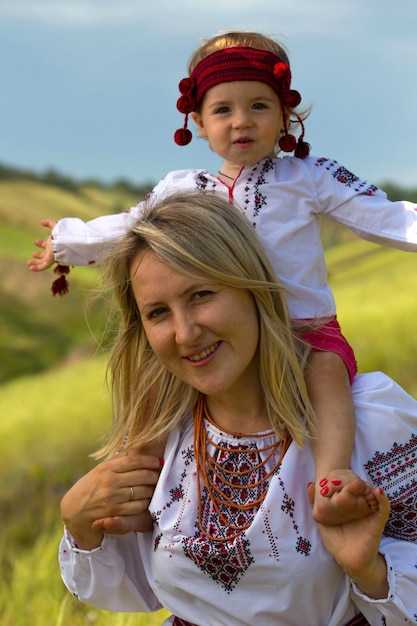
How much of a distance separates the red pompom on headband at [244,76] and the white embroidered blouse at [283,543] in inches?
32.7

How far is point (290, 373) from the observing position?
2.57 metres

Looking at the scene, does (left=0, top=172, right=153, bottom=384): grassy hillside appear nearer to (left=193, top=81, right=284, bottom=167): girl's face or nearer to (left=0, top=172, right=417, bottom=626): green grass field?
(left=0, top=172, right=417, bottom=626): green grass field

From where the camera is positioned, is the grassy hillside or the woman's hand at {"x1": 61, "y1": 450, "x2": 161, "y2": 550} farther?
the grassy hillside

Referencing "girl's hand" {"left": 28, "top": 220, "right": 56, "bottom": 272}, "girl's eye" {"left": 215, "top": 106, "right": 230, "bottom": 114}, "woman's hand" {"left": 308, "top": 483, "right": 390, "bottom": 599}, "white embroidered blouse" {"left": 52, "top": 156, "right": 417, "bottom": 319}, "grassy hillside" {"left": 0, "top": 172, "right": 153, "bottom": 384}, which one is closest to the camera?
"woman's hand" {"left": 308, "top": 483, "right": 390, "bottom": 599}

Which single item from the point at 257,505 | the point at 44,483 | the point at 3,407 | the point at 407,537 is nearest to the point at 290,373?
the point at 257,505

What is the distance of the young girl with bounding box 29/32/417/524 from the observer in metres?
2.75

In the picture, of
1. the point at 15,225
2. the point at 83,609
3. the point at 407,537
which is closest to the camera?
the point at 407,537

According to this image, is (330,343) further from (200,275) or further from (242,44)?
(242,44)

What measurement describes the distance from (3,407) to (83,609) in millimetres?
5727

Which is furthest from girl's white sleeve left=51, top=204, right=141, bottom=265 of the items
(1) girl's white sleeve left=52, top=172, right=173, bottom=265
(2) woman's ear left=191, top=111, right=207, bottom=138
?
(2) woman's ear left=191, top=111, right=207, bottom=138

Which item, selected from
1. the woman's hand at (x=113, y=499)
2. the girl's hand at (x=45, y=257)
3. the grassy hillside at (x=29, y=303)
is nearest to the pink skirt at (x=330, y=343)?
the woman's hand at (x=113, y=499)

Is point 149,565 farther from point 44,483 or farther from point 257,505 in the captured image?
point 44,483

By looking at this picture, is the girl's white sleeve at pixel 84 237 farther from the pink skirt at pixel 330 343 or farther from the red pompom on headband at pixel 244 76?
the pink skirt at pixel 330 343

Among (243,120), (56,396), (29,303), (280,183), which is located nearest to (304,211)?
(280,183)
